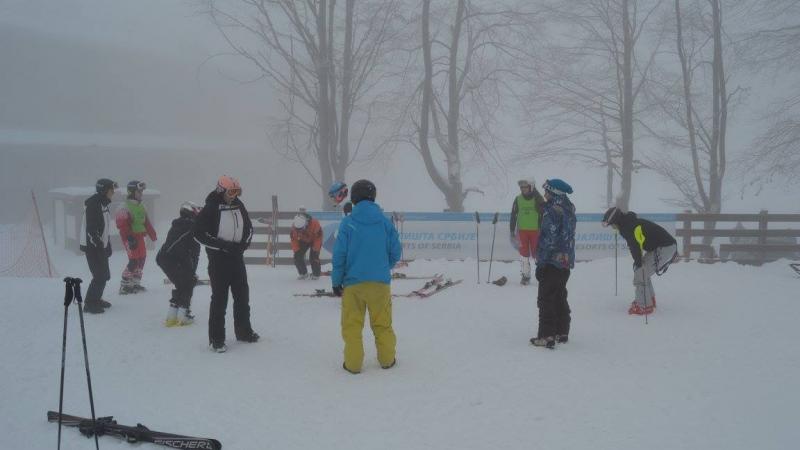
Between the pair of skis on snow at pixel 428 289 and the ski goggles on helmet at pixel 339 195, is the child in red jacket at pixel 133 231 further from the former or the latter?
the ski goggles on helmet at pixel 339 195

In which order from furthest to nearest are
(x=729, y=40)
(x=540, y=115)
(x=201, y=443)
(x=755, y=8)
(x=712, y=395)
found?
(x=540, y=115), (x=729, y=40), (x=755, y=8), (x=712, y=395), (x=201, y=443)

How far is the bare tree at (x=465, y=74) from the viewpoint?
16.6 meters

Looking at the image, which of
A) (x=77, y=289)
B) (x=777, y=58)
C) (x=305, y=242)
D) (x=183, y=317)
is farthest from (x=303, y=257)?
(x=777, y=58)

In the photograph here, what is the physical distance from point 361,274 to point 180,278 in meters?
3.24

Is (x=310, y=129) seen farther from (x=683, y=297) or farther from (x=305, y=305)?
(x=683, y=297)

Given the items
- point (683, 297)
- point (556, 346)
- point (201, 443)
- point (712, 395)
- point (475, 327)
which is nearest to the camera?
point (201, 443)

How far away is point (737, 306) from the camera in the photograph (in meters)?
7.96

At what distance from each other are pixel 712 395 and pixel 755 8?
15.5m

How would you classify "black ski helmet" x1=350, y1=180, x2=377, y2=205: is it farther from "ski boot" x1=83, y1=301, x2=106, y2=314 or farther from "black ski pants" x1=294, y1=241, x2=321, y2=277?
"black ski pants" x1=294, y1=241, x2=321, y2=277

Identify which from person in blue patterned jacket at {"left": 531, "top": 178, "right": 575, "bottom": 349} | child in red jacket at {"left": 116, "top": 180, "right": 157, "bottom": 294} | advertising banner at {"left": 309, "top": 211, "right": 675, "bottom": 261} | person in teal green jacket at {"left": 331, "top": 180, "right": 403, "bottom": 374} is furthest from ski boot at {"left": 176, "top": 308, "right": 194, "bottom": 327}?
advertising banner at {"left": 309, "top": 211, "right": 675, "bottom": 261}

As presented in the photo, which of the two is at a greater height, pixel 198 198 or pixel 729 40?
pixel 729 40

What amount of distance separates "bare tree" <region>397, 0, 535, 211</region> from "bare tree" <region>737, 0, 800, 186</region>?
641cm

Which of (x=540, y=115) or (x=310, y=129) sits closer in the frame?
(x=310, y=129)

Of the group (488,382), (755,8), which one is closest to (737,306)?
(488,382)
